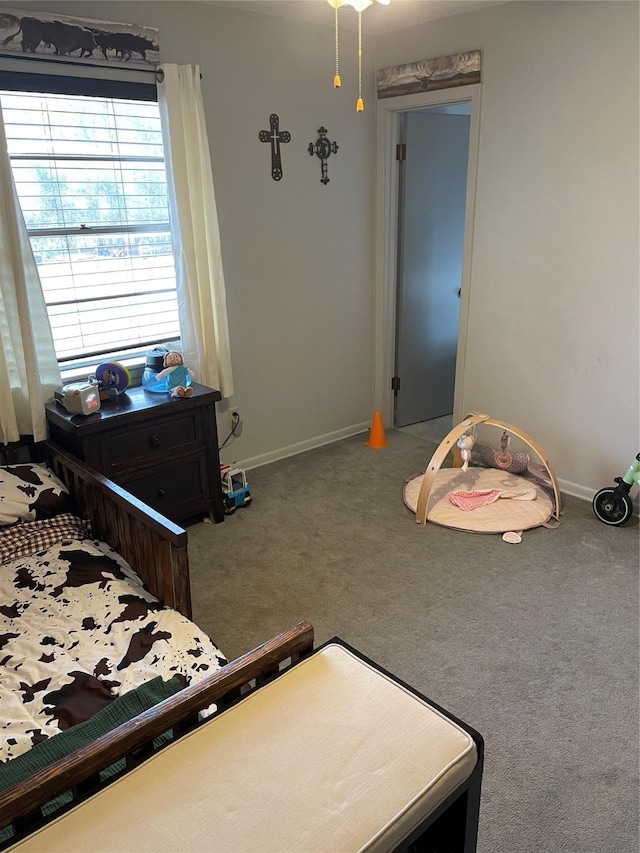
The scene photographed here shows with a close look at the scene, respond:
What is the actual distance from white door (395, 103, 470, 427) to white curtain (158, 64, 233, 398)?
143cm

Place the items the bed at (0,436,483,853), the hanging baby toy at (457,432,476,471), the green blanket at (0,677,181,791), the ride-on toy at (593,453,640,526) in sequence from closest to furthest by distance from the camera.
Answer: the bed at (0,436,483,853), the green blanket at (0,677,181,791), the ride-on toy at (593,453,640,526), the hanging baby toy at (457,432,476,471)

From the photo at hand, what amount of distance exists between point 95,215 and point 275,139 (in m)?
1.13

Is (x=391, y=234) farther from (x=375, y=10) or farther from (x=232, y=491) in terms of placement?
(x=232, y=491)

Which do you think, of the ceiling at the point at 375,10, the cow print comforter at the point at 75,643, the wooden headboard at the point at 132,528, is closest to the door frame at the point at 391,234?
the ceiling at the point at 375,10

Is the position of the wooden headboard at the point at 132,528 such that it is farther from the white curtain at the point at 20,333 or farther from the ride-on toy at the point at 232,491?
the ride-on toy at the point at 232,491

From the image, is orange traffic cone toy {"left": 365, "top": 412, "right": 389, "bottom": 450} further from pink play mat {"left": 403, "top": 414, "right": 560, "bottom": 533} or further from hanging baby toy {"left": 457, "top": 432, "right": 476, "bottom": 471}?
hanging baby toy {"left": 457, "top": 432, "right": 476, "bottom": 471}

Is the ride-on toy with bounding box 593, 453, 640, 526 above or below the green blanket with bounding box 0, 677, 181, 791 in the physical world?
below

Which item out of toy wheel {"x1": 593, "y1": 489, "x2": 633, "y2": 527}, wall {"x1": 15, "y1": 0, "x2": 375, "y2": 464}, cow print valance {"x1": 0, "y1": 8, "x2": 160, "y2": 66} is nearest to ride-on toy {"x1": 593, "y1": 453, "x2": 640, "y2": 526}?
toy wheel {"x1": 593, "y1": 489, "x2": 633, "y2": 527}

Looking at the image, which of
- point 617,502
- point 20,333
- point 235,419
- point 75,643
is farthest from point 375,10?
point 75,643

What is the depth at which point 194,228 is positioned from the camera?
3.13m

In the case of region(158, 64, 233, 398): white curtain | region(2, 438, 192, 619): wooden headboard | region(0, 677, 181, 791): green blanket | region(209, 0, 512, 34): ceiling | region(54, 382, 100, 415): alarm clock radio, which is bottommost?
region(0, 677, 181, 791): green blanket

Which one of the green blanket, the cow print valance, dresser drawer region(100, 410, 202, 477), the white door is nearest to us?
the green blanket

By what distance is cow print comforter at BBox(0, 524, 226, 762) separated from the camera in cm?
162

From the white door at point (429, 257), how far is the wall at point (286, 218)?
0.24 meters
